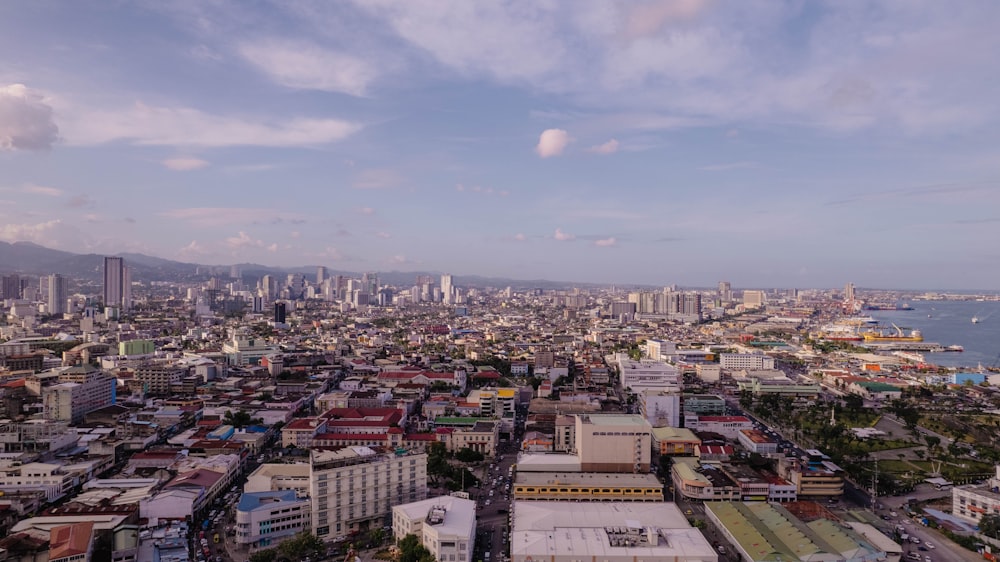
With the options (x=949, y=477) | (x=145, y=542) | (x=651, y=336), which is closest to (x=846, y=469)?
(x=949, y=477)

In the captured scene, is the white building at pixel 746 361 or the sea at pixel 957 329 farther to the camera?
the sea at pixel 957 329

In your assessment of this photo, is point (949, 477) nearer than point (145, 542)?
No

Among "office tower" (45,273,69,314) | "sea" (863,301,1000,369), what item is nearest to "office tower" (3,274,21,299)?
"office tower" (45,273,69,314)

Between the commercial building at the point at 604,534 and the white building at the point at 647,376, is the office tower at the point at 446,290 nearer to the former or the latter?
the white building at the point at 647,376

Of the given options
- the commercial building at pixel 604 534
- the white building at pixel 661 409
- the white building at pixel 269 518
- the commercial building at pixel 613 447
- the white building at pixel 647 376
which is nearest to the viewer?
the commercial building at pixel 604 534

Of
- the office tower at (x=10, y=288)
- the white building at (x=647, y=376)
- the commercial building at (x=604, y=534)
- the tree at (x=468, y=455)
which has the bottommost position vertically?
the tree at (x=468, y=455)

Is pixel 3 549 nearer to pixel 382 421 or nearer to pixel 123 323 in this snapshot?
pixel 382 421

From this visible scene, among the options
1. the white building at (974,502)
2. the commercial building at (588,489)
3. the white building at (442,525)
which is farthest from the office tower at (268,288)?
the white building at (974,502)

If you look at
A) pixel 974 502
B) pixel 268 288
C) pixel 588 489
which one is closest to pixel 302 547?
pixel 588 489

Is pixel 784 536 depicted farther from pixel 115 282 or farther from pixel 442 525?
pixel 115 282
